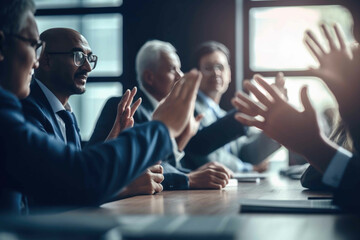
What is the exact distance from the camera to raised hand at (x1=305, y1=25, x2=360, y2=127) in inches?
51.0

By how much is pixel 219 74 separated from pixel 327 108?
1035 mm

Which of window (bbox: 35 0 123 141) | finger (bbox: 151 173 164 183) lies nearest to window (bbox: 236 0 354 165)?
window (bbox: 35 0 123 141)

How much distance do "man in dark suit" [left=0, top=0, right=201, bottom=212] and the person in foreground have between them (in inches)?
9.0

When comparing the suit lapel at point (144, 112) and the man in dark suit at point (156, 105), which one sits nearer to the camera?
the man in dark suit at point (156, 105)

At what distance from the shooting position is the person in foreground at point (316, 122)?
4.19ft

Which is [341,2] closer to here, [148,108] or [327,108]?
[327,108]

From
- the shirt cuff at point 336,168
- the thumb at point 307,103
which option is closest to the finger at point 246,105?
the thumb at point 307,103

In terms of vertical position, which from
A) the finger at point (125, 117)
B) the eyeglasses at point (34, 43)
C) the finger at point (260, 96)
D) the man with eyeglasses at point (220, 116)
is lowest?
the man with eyeglasses at point (220, 116)

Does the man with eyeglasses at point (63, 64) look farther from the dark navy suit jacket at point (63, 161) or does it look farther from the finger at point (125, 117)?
the dark navy suit jacket at point (63, 161)

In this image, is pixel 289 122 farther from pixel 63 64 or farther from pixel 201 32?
pixel 201 32

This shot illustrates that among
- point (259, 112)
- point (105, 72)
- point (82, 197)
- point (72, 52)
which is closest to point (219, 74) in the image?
point (105, 72)

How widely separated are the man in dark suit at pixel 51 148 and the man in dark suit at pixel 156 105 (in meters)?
0.93

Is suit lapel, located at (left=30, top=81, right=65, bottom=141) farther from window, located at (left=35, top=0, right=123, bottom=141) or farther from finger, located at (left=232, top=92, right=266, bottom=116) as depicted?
window, located at (left=35, top=0, right=123, bottom=141)

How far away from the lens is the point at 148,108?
3.01 metres
